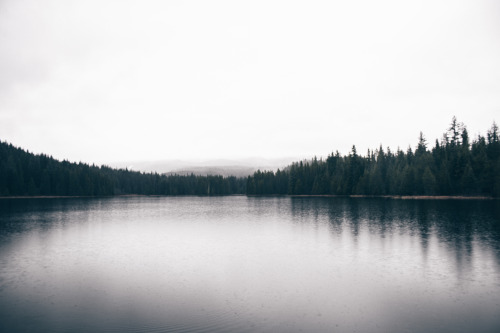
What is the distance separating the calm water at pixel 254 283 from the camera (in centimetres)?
1424

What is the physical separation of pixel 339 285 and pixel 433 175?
118787mm

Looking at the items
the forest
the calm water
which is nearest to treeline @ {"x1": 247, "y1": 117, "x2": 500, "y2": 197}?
the forest

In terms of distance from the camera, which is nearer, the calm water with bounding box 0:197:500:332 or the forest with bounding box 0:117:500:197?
the calm water with bounding box 0:197:500:332

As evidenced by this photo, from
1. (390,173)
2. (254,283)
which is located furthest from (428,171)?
(254,283)

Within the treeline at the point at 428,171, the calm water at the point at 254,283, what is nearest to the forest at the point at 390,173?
the treeline at the point at 428,171

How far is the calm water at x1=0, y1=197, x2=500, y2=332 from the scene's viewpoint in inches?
561

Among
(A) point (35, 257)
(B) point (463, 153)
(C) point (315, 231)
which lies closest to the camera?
(A) point (35, 257)

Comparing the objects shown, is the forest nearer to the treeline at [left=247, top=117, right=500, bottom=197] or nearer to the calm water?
the treeline at [left=247, top=117, right=500, bottom=197]

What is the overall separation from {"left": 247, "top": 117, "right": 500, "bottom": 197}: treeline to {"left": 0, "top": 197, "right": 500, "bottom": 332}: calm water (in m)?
88.7

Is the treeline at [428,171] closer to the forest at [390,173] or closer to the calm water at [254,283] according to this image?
the forest at [390,173]

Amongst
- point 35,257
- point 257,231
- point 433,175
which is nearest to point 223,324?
point 35,257

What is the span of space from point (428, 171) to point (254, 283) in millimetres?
119580

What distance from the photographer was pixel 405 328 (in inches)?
Answer: 530

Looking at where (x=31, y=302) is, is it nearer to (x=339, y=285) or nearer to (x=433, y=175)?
(x=339, y=285)
